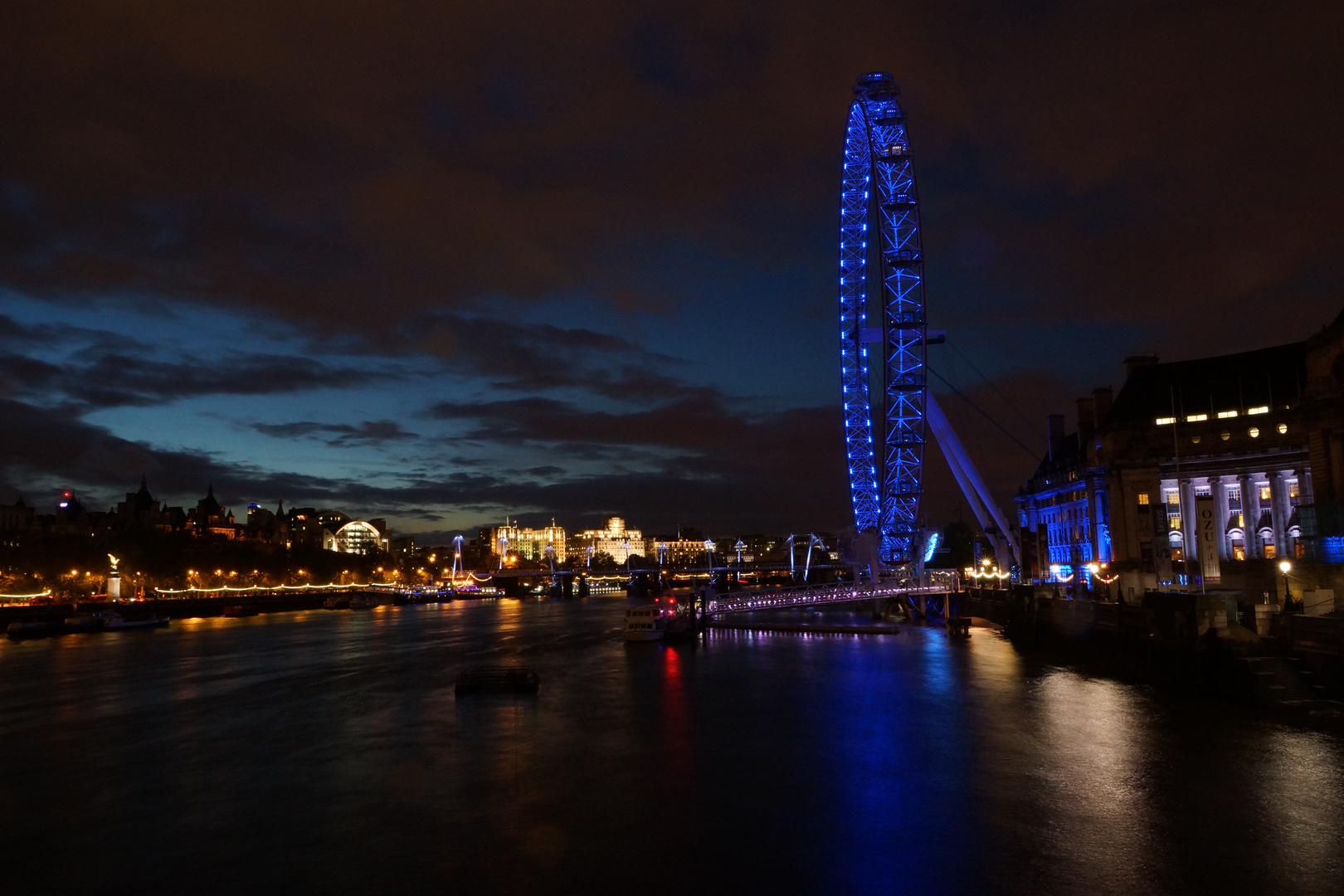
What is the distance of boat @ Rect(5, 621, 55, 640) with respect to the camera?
78.8 metres

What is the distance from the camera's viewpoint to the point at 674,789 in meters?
21.7

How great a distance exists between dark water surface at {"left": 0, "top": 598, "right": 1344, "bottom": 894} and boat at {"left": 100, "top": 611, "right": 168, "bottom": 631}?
5166 centimetres

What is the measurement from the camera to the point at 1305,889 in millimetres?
14734

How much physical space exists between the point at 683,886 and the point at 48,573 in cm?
11800

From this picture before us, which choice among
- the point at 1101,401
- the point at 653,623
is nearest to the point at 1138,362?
the point at 1101,401

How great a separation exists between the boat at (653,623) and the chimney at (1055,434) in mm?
45737

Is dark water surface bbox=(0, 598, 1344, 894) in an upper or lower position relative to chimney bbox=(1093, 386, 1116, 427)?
lower

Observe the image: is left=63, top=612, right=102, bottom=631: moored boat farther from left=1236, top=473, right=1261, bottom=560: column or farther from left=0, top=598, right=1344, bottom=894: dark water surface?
left=1236, top=473, right=1261, bottom=560: column

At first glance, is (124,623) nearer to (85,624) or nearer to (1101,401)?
(85,624)

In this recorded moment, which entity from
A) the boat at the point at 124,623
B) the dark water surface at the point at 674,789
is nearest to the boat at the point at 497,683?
the dark water surface at the point at 674,789

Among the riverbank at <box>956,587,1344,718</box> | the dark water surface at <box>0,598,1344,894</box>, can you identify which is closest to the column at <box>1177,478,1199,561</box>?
the riverbank at <box>956,587,1344,718</box>

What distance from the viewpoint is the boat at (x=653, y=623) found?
2467 inches

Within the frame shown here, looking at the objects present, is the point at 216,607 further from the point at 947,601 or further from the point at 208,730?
the point at 208,730

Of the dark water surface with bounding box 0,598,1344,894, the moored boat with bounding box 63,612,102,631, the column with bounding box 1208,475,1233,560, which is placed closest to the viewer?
the dark water surface with bounding box 0,598,1344,894
